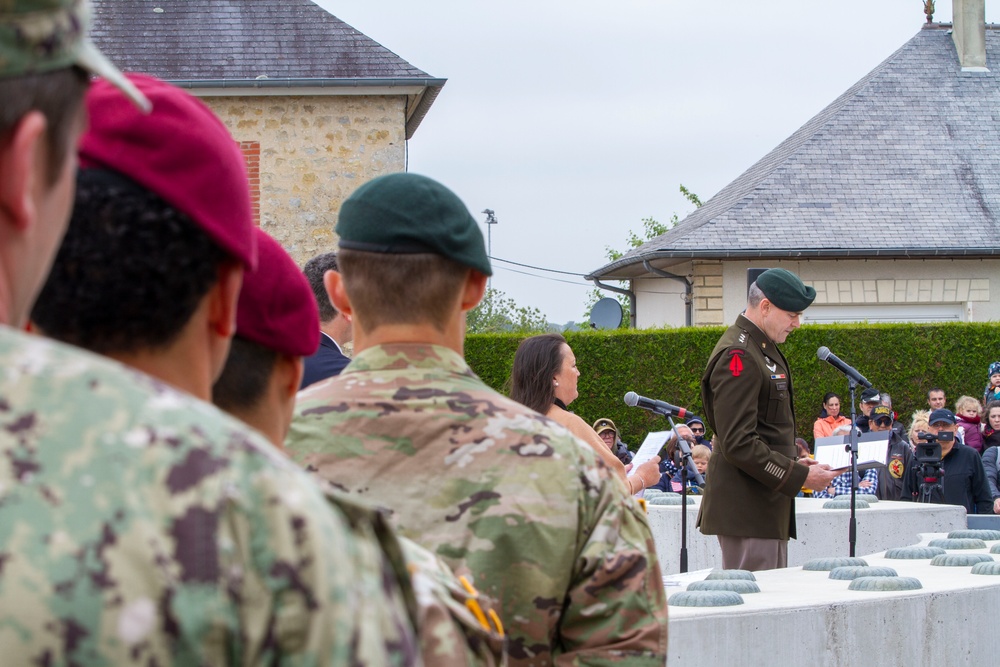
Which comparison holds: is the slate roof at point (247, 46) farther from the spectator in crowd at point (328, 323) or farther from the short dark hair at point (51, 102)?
the short dark hair at point (51, 102)

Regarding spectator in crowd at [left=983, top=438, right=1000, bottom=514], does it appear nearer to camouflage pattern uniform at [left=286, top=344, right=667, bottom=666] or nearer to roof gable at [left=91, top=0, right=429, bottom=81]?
roof gable at [left=91, top=0, right=429, bottom=81]

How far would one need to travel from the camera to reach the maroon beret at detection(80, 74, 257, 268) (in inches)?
47.9

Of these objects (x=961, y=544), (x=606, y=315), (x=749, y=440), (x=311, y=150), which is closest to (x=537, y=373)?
(x=749, y=440)

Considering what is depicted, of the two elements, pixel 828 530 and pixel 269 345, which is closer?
pixel 269 345

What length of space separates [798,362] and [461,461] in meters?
17.6

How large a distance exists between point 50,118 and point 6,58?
0.05 m

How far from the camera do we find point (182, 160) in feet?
4.09

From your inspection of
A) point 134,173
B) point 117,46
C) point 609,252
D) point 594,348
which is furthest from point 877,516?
point 609,252

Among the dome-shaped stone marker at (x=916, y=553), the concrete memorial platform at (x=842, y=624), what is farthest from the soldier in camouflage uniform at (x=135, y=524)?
the dome-shaped stone marker at (x=916, y=553)

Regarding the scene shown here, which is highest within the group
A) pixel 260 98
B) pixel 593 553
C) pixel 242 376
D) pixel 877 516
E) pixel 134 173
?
pixel 260 98

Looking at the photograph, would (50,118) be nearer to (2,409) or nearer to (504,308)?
(2,409)

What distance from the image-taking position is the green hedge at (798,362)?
1903cm

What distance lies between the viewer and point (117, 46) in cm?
1791

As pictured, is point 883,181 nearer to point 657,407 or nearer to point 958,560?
point 657,407
